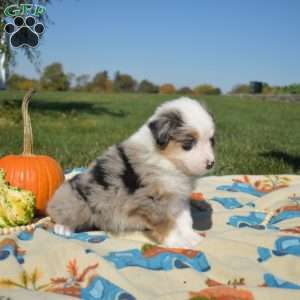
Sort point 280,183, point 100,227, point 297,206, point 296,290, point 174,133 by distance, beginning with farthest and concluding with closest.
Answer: point 280,183, point 297,206, point 100,227, point 174,133, point 296,290

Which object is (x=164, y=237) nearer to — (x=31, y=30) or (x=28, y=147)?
(x=28, y=147)

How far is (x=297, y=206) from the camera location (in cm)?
454

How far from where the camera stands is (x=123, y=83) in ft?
167

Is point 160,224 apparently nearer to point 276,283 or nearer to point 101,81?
point 276,283

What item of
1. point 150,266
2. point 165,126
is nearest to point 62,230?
point 150,266

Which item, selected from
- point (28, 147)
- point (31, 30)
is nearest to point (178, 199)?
point (28, 147)

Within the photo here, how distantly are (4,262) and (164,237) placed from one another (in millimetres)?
1065

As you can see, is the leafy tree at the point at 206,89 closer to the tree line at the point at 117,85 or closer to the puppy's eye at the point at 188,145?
the tree line at the point at 117,85

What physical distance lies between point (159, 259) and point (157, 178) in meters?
0.55

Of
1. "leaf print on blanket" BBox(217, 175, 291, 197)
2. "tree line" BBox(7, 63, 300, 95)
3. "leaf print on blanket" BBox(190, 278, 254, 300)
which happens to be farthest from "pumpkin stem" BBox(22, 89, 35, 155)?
"tree line" BBox(7, 63, 300, 95)

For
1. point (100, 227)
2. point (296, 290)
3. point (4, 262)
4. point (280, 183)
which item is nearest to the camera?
point (296, 290)

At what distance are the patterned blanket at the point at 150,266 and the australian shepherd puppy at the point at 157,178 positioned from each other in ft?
0.47

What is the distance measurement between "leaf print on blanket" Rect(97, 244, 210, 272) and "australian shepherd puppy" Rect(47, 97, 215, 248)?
13 cm

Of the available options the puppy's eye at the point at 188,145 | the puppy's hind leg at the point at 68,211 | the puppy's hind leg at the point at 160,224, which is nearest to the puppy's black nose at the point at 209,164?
the puppy's eye at the point at 188,145
